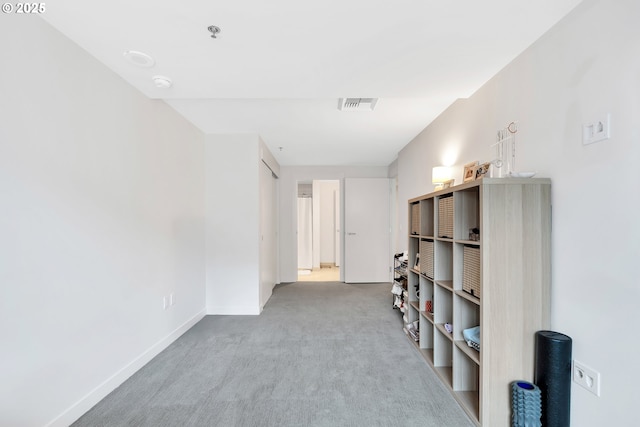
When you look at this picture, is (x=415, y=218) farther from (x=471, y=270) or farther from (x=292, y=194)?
(x=292, y=194)

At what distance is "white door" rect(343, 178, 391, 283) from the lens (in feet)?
17.4

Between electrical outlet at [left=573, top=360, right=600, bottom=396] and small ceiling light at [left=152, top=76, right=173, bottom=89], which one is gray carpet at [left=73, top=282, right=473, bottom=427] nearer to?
electrical outlet at [left=573, top=360, right=600, bottom=396]

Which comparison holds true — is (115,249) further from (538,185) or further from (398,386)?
(538,185)

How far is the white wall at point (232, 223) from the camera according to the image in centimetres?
350

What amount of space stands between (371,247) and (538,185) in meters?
3.90

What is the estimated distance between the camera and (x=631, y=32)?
114cm

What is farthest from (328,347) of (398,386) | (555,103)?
(555,103)

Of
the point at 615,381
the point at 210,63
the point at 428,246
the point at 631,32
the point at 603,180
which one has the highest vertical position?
the point at 210,63

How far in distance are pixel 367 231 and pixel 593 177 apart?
161 inches

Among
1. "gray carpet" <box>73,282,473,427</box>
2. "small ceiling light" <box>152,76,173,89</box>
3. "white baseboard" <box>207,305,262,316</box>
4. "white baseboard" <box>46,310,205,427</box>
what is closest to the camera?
"white baseboard" <box>46,310,205,427</box>

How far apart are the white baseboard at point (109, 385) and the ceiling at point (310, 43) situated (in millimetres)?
2103

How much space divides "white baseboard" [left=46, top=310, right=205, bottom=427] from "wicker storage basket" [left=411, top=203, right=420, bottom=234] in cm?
260

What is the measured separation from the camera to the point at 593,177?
128 cm

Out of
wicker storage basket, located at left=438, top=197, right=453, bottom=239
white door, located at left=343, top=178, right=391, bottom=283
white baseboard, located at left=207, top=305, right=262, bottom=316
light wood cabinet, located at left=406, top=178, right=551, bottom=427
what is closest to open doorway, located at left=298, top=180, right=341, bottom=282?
white door, located at left=343, top=178, right=391, bottom=283
